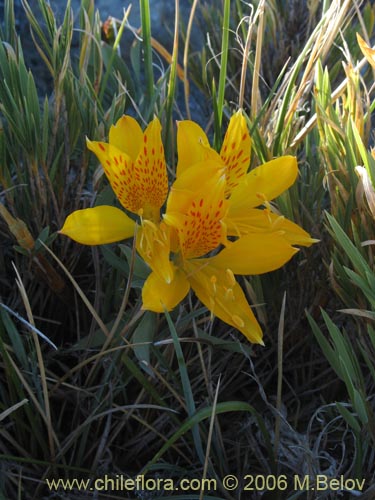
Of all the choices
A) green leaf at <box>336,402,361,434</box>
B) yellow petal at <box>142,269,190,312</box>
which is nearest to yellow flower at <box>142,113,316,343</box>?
yellow petal at <box>142,269,190,312</box>

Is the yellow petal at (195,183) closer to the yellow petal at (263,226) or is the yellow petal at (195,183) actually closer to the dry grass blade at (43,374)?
the yellow petal at (263,226)

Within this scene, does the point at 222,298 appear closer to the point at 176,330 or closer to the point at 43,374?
the point at 176,330

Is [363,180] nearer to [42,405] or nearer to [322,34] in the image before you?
[322,34]

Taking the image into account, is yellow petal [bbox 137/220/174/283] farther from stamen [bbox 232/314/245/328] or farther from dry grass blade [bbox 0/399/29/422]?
dry grass blade [bbox 0/399/29/422]

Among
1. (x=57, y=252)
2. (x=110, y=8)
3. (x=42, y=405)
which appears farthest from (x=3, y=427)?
(x=110, y=8)

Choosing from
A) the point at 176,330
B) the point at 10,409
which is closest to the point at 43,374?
the point at 10,409

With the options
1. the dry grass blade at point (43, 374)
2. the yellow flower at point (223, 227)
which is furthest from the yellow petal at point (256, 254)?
the dry grass blade at point (43, 374)
